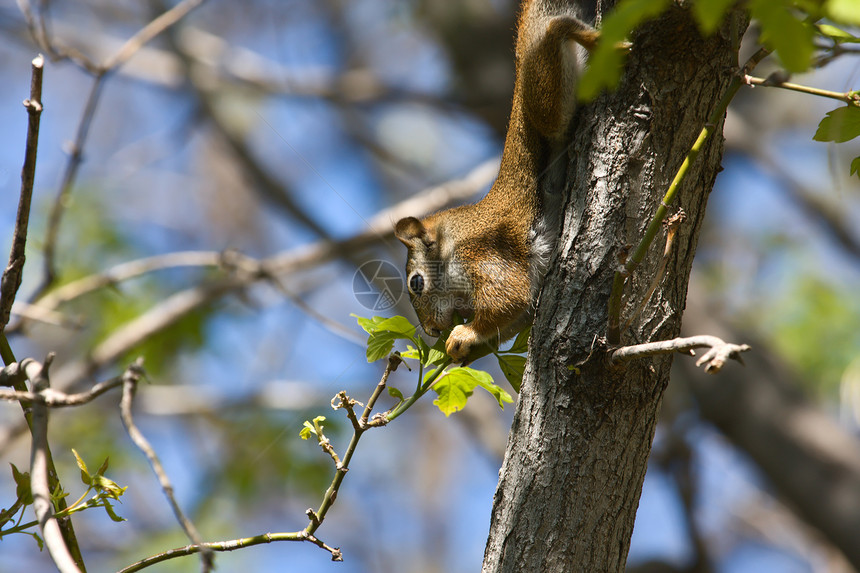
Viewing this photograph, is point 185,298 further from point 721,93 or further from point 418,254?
point 721,93

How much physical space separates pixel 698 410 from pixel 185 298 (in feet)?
12.3

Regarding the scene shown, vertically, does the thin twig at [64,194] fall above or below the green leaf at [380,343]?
above

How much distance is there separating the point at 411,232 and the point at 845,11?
1.60m

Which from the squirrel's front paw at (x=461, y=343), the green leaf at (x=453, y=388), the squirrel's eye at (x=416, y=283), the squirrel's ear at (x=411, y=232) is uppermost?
the squirrel's ear at (x=411, y=232)

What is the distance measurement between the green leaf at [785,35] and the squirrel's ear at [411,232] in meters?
1.58

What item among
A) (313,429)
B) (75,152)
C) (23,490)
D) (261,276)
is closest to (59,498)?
(23,490)

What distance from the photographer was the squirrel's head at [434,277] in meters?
2.16

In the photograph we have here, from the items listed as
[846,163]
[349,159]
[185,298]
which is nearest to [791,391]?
[846,163]

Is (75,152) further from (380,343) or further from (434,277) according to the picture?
(380,343)

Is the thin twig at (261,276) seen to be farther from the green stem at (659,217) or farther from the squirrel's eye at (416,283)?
the green stem at (659,217)

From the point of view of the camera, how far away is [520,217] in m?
2.01

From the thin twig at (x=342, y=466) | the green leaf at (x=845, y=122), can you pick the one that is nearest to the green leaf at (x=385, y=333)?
the thin twig at (x=342, y=466)

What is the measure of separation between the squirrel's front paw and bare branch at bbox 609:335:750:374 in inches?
18.4

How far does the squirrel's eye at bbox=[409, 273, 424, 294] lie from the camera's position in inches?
87.8
